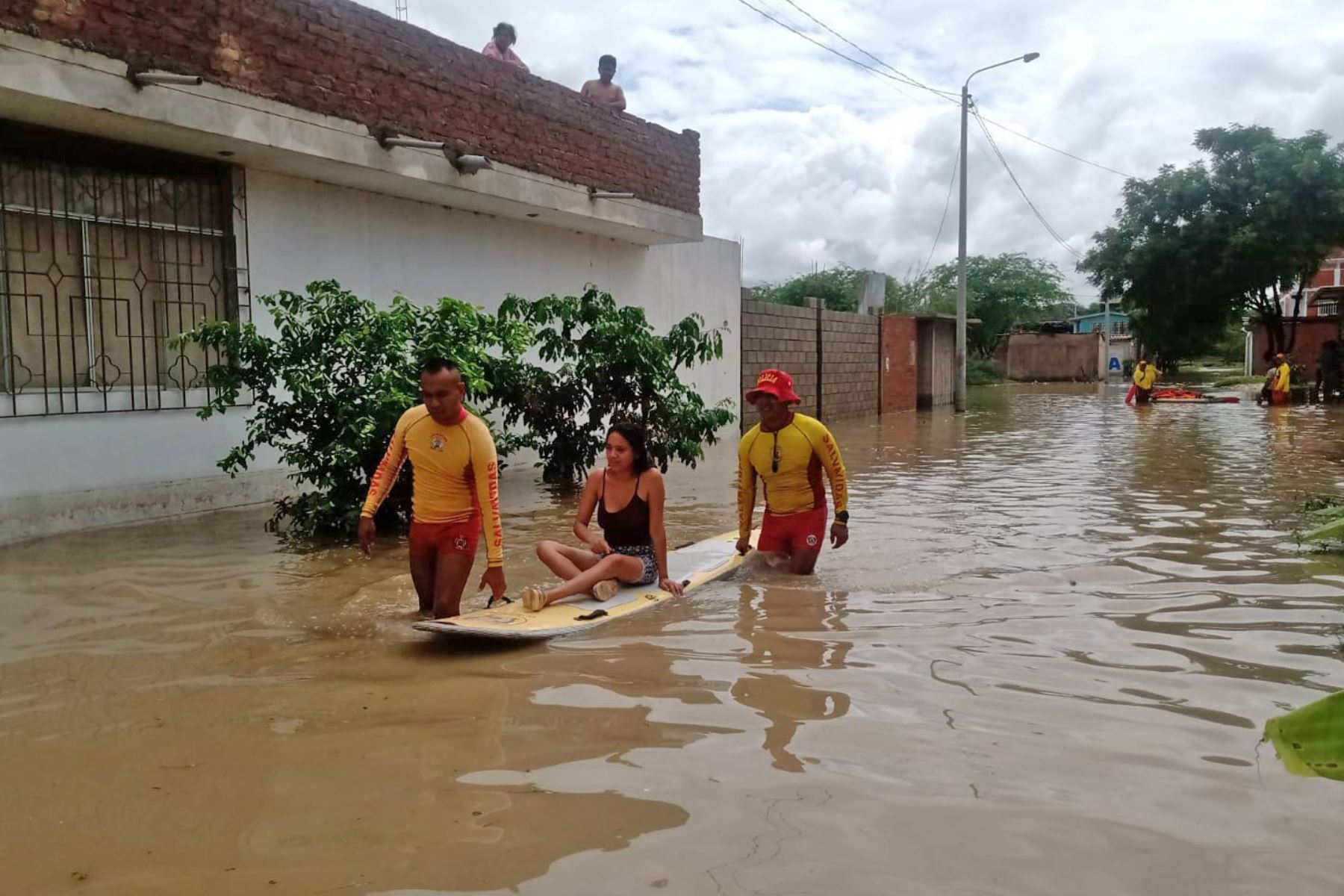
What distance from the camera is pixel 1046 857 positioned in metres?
2.85

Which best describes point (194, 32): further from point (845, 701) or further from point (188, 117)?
point (845, 701)

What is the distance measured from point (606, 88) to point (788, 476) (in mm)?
8407

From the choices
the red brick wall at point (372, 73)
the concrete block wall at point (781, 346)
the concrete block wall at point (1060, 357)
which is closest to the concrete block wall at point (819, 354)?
the concrete block wall at point (781, 346)

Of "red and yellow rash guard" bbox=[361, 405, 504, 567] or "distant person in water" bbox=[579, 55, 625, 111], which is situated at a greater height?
"distant person in water" bbox=[579, 55, 625, 111]

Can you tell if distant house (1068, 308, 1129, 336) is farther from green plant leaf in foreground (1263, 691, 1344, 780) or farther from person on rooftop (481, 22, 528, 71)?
green plant leaf in foreground (1263, 691, 1344, 780)

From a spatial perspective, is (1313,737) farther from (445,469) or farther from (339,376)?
(339,376)

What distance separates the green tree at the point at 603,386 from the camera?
400 inches

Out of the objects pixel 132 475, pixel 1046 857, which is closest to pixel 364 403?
pixel 132 475

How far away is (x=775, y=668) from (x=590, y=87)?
10438 mm

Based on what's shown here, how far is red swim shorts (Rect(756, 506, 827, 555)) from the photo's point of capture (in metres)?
6.73

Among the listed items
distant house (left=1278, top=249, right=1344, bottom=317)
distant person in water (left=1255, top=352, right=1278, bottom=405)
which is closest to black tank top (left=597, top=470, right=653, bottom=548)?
distant person in water (left=1255, top=352, right=1278, bottom=405)

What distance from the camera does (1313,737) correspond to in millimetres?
1331

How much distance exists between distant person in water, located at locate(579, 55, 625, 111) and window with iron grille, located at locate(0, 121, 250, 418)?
555 centimetres

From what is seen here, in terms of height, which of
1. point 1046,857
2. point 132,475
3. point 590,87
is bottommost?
point 1046,857
